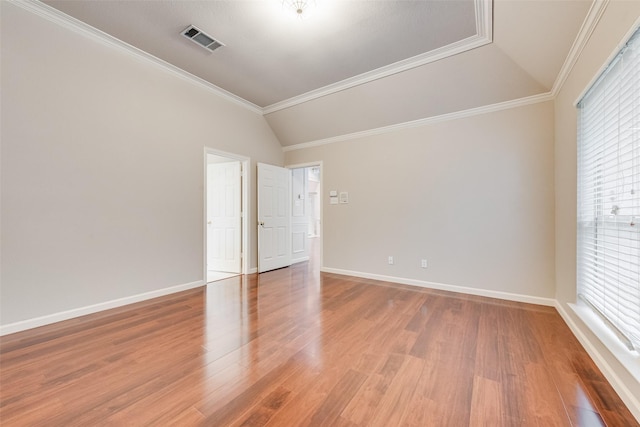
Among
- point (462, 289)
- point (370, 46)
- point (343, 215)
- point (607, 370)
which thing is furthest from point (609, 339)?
point (343, 215)

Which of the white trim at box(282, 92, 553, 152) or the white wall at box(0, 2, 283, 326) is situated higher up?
the white trim at box(282, 92, 553, 152)

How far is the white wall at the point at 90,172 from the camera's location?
248cm

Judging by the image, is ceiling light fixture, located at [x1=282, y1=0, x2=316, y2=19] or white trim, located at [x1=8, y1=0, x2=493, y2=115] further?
white trim, located at [x1=8, y1=0, x2=493, y2=115]

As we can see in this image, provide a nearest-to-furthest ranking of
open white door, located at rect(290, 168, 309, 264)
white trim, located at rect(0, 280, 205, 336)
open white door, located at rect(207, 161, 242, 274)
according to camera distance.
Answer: white trim, located at rect(0, 280, 205, 336) → open white door, located at rect(207, 161, 242, 274) → open white door, located at rect(290, 168, 309, 264)

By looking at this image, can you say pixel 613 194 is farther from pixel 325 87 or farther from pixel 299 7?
pixel 325 87

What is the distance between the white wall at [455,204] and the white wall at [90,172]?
8.71 ft

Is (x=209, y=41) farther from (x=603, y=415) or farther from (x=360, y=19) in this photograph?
(x=603, y=415)

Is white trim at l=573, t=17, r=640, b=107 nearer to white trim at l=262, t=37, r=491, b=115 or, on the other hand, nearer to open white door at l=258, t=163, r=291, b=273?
white trim at l=262, t=37, r=491, b=115

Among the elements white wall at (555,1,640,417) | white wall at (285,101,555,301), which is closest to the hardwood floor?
white wall at (555,1,640,417)

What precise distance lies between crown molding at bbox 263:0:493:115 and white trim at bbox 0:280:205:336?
3532 mm

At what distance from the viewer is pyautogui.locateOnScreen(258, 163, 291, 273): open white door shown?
501 centimetres

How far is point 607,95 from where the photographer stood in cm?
193

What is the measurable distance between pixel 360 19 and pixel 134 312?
4004 millimetres

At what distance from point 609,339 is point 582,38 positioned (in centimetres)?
240
